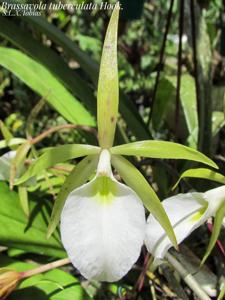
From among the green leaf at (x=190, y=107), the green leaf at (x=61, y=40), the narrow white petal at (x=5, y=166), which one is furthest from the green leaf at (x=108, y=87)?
the green leaf at (x=190, y=107)

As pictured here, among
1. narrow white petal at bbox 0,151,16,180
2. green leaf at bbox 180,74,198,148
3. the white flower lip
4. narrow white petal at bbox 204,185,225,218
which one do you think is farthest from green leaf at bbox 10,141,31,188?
green leaf at bbox 180,74,198,148

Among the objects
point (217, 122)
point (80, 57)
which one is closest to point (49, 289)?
point (80, 57)

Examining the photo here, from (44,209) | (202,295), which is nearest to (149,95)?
(44,209)

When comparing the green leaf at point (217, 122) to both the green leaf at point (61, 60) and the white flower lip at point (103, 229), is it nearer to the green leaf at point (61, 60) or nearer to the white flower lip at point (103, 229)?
the green leaf at point (61, 60)

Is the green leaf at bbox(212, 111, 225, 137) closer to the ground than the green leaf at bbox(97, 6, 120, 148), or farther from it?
closer to the ground

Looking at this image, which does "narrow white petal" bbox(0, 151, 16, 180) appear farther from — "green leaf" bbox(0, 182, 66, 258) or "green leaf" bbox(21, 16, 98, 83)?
"green leaf" bbox(21, 16, 98, 83)
